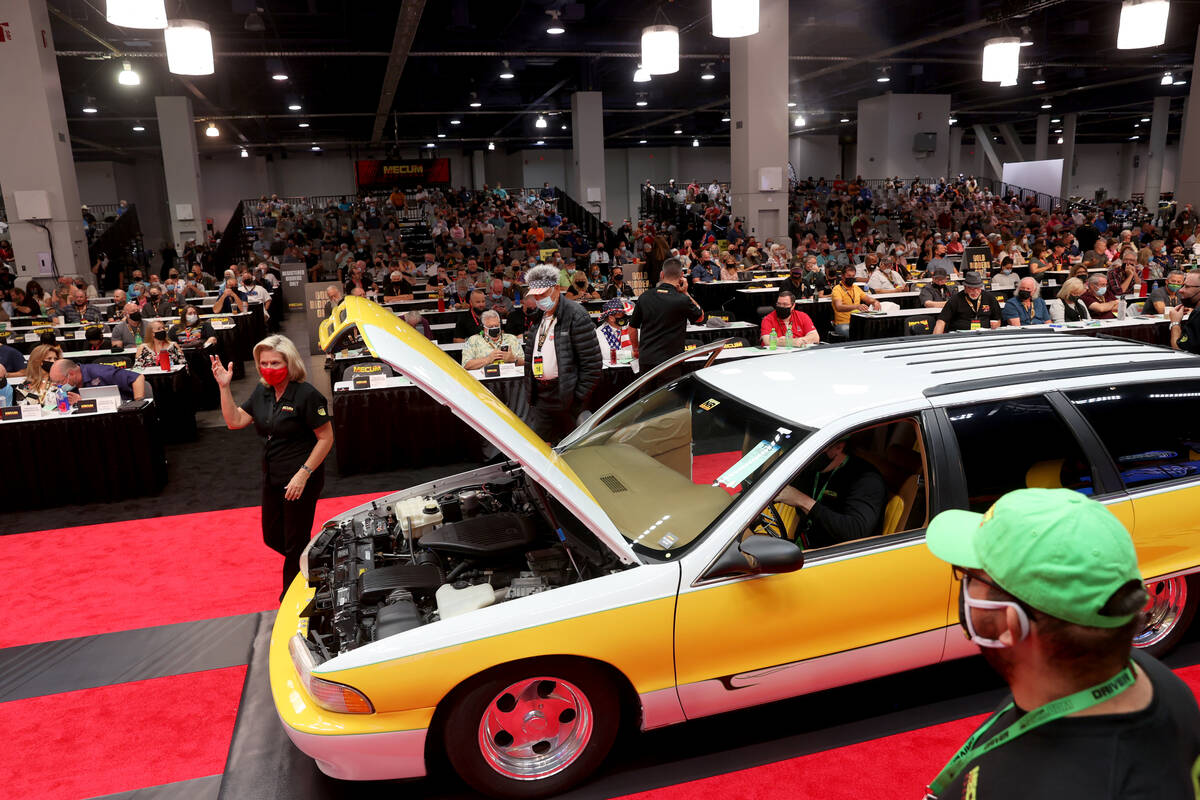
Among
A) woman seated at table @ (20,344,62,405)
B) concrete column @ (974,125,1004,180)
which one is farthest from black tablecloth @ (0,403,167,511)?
concrete column @ (974,125,1004,180)

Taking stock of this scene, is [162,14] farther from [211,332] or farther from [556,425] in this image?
[211,332]

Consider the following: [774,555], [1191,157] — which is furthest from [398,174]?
[774,555]

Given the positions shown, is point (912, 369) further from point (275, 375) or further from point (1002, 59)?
point (1002, 59)

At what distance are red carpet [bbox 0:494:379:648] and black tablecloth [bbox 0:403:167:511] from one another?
723 millimetres

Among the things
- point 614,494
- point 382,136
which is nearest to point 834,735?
point 614,494

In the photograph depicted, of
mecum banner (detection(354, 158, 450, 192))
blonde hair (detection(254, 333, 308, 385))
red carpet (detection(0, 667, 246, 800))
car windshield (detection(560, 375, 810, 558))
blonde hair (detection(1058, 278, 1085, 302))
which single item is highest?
mecum banner (detection(354, 158, 450, 192))

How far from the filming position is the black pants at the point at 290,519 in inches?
171

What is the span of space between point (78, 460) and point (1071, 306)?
10973 mm

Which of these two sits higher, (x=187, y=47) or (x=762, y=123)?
(x=762, y=123)

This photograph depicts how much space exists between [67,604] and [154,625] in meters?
0.81

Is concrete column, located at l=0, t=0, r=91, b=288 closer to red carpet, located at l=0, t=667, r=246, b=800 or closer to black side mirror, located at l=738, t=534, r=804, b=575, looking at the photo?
red carpet, located at l=0, t=667, r=246, b=800

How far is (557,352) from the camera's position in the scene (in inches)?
229

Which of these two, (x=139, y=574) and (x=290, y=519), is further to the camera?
(x=139, y=574)

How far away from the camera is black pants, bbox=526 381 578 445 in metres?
6.03
